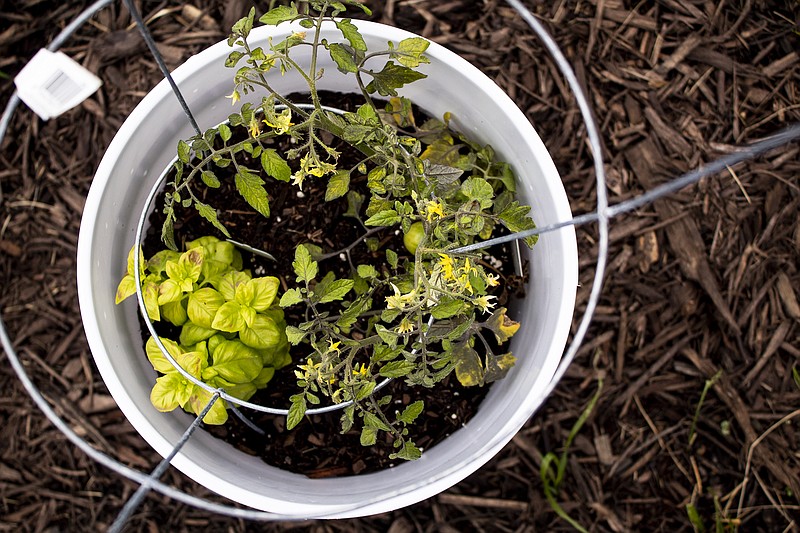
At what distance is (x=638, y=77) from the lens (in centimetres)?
146

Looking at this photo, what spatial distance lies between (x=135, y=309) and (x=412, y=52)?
623mm

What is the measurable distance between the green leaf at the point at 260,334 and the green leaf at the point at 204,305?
52 mm

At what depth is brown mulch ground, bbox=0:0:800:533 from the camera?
1441 millimetres

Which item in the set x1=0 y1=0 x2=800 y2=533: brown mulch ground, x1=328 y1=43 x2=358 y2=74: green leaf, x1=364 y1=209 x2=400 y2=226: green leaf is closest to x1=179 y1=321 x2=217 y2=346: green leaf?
x1=364 y1=209 x2=400 y2=226: green leaf

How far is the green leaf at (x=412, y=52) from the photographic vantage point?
0.87m

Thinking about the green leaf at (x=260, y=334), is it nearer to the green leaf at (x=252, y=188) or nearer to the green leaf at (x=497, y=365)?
the green leaf at (x=252, y=188)

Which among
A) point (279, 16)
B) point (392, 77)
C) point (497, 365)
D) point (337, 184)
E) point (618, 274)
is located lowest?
point (618, 274)

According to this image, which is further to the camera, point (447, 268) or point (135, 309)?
point (135, 309)

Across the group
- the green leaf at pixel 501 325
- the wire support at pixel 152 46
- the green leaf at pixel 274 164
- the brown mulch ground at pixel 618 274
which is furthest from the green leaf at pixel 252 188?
the brown mulch ground at pixel 618 274

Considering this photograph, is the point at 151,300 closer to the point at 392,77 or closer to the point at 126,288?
the point at 126,288

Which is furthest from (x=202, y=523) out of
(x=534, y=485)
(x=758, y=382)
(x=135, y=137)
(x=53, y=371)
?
(x=758, y=382)

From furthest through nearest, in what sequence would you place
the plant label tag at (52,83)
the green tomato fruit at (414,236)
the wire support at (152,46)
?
the green tomato fruit at (414,236) < the plant label tag at (52,83) < the wire support at (152,46)

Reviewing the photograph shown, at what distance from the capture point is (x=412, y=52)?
0.89 m

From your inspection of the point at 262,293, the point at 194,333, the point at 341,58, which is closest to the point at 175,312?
the point at 194,333
